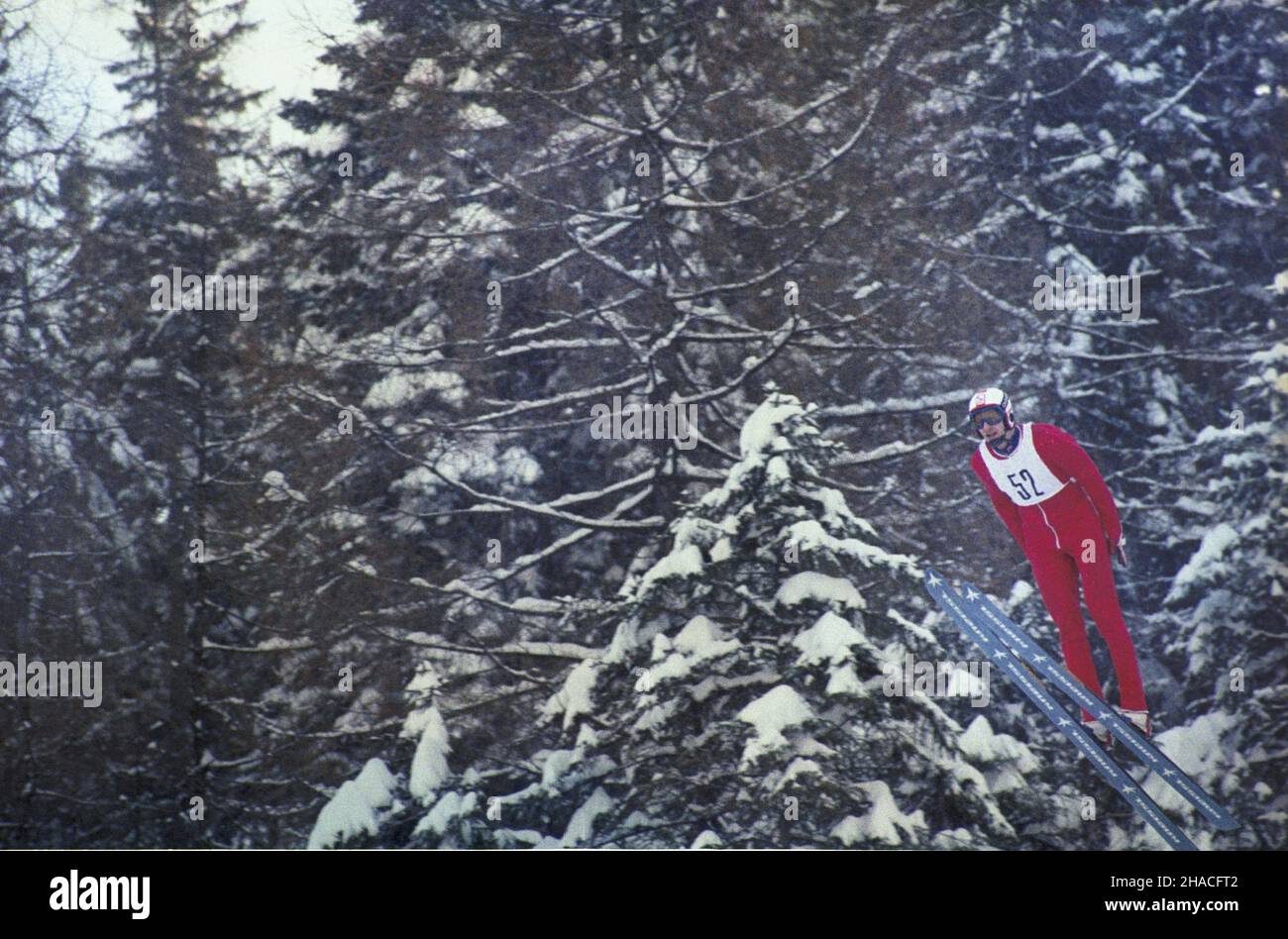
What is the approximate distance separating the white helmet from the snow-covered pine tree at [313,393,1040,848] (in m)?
0.77

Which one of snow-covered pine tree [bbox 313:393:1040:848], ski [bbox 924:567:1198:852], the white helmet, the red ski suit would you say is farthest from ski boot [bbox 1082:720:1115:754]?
the white helmet

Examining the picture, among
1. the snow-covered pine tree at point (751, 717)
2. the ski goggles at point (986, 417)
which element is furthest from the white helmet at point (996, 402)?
the snow-covered pine tree at point (751, 717)

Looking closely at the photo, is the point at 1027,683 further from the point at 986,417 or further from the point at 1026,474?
the point at 986,417

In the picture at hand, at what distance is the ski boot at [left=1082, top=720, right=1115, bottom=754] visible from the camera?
7457mm

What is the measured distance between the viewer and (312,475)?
7.67 m

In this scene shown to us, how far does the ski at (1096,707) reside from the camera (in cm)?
740

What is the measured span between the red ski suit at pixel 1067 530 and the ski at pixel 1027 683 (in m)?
0.20

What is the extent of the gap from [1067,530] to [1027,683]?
0.77m

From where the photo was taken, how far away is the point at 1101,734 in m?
7.47

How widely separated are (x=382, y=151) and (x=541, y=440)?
166 centimetres

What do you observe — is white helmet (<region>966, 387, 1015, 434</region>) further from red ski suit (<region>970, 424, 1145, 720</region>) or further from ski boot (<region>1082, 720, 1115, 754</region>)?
ski boot (<region>1082, 720, 1115, 754</region>)

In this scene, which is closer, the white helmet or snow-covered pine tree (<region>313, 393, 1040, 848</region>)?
snow-covered pine tree (<region>313, 393, 1040, 848</region>)

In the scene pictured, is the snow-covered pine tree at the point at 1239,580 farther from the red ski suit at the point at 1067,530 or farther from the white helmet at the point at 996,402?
the white helmet at the point at 996,402

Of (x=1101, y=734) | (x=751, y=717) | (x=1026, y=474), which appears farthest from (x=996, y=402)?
(x=751, y=717)
